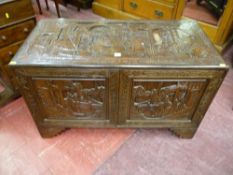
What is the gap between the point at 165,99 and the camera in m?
1.03

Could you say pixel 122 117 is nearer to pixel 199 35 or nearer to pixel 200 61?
pixel 200 61

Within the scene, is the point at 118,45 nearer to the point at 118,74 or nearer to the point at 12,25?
the point at 118,74

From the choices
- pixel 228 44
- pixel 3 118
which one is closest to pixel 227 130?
pixel 228 44

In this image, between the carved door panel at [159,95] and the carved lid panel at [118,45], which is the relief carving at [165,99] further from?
the carved lid panel at [118,45]

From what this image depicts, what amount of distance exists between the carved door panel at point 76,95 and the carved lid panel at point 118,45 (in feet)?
0.22

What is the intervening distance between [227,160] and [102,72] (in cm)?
102

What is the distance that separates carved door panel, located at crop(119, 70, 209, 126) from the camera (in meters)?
0.91

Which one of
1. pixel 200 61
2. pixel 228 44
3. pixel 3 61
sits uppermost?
pixel 200 61

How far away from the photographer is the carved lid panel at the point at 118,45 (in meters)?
0.88

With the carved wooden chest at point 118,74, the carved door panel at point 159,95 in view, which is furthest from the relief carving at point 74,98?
the carved door panel at point 159,95

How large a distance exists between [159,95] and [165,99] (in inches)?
2.0

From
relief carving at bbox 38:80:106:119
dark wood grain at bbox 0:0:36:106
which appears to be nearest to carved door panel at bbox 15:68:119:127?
relief carving at bbox 38:80:106:119

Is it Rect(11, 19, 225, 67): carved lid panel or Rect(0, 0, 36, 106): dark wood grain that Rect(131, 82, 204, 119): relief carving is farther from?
Rect(0, 0, 36, 106): dark wood grain

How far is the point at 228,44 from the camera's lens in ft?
6.66
